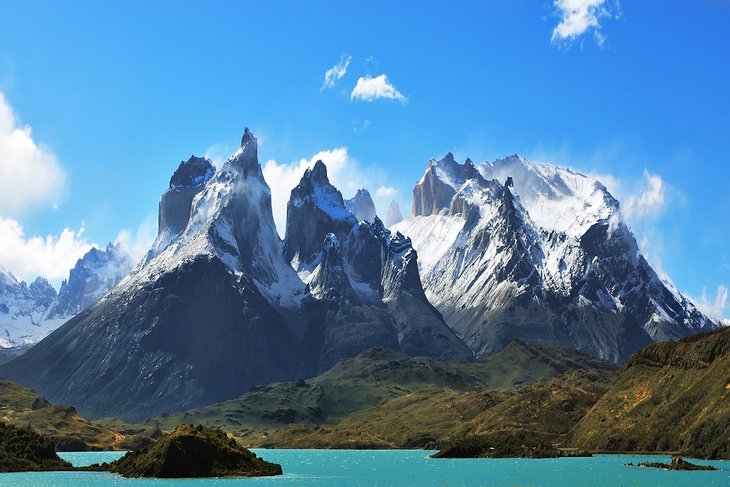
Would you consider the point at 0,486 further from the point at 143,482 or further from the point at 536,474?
the point at 536,474

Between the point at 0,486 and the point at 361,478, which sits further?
the point at 361,478

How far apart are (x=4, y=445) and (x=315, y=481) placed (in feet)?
201

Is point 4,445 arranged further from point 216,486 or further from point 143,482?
point 216,486

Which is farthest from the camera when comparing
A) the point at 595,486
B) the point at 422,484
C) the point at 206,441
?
the point at 206,441

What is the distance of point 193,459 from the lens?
187m

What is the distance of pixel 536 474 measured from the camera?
191250mm

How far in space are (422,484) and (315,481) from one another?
2059 cm

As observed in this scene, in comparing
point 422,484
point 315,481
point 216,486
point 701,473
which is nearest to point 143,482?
point 216,486

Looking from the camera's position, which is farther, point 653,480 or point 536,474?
point 536,474

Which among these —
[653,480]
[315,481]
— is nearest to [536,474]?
[653,480]

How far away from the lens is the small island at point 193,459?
18500 centimetres

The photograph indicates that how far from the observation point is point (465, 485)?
538 ft

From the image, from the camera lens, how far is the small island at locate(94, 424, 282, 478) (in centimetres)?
18500

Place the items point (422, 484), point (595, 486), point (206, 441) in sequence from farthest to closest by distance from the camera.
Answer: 1. point (206, 441)
2. point (422, 484)
3. point (595, 486)
